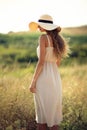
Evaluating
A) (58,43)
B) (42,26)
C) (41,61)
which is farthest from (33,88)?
(42,26)

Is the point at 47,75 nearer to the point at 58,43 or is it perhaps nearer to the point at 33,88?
the point at 33,88

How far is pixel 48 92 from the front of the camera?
5.43 metres

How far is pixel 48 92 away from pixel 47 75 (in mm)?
186

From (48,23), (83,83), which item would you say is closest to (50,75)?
(48,23)

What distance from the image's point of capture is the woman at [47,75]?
17.6 ft

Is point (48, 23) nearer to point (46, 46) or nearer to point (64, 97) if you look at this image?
point (46, 46)

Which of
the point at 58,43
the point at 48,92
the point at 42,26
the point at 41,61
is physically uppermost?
the point at 42,26

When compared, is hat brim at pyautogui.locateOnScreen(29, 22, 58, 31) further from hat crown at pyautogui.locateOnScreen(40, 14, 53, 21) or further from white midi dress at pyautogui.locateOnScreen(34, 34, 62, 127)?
white midi dress at pyautogui.locateOnScreen(34, 34, 62, 127)

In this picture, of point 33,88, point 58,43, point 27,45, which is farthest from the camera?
point 27,45

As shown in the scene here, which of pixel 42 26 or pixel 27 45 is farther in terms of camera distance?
pixel 27 45

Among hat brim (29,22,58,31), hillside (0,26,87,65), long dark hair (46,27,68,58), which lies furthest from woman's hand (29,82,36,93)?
hillside (0,26,87,65)

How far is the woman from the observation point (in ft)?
17.6

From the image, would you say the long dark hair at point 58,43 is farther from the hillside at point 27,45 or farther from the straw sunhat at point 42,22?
the hillside at point 27,45

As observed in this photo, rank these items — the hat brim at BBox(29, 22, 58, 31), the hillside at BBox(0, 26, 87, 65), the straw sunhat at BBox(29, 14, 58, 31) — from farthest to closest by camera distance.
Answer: the hillside at BBox(0, 26, 87, 65), the straw sunhat at BBox(29, 14, 58, 31), the hat brim at BBox(29, 22, 58, 31)
